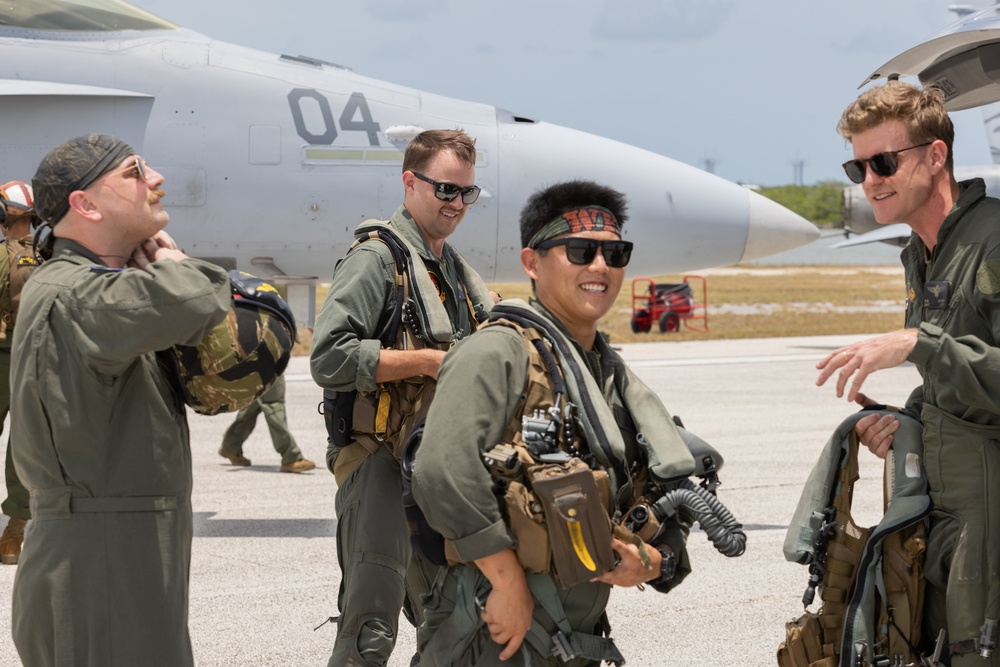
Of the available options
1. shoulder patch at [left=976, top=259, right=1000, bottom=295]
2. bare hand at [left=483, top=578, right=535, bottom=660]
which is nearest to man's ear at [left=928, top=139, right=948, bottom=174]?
shoulder patch at [left=976, top=259, right=1000, bottom=295]

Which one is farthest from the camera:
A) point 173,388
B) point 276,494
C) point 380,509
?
point 276,494

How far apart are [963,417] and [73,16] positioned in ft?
22.1

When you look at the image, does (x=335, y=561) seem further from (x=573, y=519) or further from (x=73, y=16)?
(x=573, y=519)

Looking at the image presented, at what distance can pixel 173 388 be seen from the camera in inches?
120

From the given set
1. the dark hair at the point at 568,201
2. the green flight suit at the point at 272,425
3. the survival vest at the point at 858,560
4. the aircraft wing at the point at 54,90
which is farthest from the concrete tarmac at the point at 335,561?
the aircraft wing at the point at 54,90

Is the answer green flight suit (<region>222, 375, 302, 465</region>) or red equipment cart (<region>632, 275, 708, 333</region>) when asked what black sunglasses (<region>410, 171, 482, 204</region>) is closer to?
green flight suit (<region>222, 375, 302, 465</region>)

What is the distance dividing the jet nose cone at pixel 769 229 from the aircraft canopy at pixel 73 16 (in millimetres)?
4306

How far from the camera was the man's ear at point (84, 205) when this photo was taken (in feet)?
9.70

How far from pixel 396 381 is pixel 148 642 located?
154 cm

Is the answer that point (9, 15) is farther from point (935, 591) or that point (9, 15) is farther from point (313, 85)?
point (935, 591)

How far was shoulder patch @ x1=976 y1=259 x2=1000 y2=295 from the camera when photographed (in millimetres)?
3178

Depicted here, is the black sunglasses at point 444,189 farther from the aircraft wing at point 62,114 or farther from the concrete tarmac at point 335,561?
the aircraft wing at point 62,114

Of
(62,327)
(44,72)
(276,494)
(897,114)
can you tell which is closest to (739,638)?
(897,114)

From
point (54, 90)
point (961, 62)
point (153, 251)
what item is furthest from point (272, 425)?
point (961, 62)
